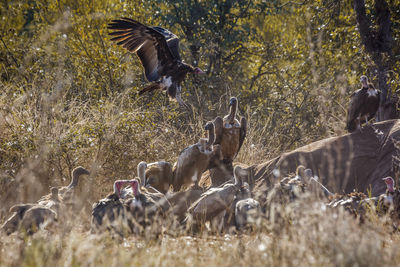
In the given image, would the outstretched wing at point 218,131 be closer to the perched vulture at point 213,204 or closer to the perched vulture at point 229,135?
the perched vulture at point 229,135

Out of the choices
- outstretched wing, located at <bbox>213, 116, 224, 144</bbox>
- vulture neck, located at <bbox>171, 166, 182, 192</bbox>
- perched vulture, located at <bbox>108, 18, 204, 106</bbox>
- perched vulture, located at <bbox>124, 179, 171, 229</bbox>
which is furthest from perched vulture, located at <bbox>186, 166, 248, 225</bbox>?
perched vulture, located at <bbox>108, 18, 204, 106</bbox>

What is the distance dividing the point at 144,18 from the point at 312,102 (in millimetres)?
4537

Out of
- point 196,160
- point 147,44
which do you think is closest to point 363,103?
point 196,160

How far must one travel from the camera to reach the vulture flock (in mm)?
5574

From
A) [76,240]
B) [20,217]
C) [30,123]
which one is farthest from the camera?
[30,123]

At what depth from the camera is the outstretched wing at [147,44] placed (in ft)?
28.5

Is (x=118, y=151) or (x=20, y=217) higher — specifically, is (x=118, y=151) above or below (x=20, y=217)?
above

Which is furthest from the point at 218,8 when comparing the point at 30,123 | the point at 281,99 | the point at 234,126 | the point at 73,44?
the point at 30,123

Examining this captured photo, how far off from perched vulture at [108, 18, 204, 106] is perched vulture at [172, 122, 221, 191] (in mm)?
1448

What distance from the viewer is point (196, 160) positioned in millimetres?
8156

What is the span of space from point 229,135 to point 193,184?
3.51 feet

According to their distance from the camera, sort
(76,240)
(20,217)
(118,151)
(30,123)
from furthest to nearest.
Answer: (118,151)
(30,123)
(20,217)
(76,240)

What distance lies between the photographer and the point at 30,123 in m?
8.00

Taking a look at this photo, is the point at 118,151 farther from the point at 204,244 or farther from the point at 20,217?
the point at 204,244
